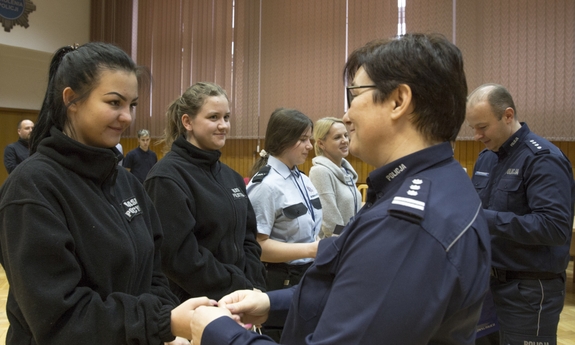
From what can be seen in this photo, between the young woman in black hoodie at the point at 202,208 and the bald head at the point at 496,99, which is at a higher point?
the bald head at the point at 496,99

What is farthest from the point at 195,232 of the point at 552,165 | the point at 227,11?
the point at 227,11

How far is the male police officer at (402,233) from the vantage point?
0.87 m

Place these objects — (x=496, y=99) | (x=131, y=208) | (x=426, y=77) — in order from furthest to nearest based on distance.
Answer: (x=496, y=99), (x=131, y=208), (x=426, y=77)

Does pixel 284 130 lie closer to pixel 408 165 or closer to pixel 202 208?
pixel 202 208

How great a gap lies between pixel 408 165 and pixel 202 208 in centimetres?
116

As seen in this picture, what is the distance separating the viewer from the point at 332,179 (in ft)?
10.5

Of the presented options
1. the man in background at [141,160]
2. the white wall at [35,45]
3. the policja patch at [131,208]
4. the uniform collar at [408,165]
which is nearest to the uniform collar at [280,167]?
the policja patch at [131,208]

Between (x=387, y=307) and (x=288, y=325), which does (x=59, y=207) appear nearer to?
(x=288, y=325)

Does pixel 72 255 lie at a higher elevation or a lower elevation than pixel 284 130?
lower

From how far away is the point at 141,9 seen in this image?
31.0 feet

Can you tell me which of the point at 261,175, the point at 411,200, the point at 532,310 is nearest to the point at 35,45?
the point at 261,175

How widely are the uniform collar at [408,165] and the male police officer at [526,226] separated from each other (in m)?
1.41

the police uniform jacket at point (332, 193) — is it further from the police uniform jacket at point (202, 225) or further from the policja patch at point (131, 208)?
the policja patch at point (131, 208)

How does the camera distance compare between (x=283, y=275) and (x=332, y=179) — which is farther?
(x=332, y=179)
